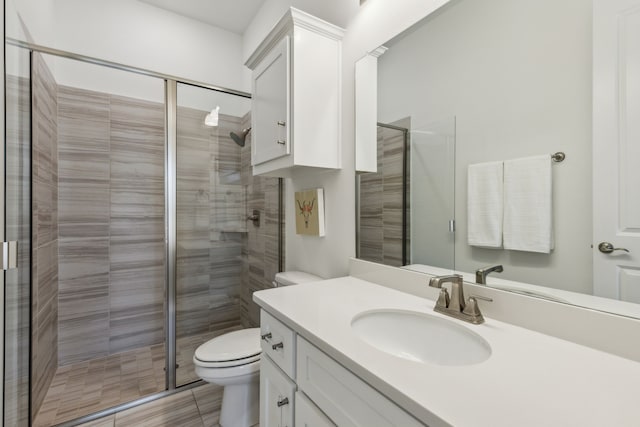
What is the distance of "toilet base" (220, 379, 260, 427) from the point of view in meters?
1.48

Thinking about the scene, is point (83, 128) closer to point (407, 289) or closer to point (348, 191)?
point (348, 191)

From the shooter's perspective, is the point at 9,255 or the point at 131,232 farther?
the point at 131,232

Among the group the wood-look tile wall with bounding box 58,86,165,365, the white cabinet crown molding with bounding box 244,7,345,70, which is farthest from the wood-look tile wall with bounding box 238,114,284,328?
the white cabinet crown molding with bounding box 244,7,345,70

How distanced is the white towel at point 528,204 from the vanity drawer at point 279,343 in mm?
735

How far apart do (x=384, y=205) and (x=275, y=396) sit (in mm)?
865

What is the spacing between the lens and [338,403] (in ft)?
2.24

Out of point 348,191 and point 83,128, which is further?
point 83,128

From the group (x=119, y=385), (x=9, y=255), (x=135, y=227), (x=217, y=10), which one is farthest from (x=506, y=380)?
(x=217, y=10)

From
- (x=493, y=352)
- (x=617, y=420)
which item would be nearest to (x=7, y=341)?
(x=493, y=352)

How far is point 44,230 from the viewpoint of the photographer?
176 centimetres

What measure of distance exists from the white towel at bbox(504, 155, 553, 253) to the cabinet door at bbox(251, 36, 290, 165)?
92cm

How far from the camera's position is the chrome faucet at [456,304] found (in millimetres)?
838

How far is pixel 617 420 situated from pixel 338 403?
50 centimetres

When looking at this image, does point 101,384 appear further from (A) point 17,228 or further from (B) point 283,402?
(B) point 283,402
